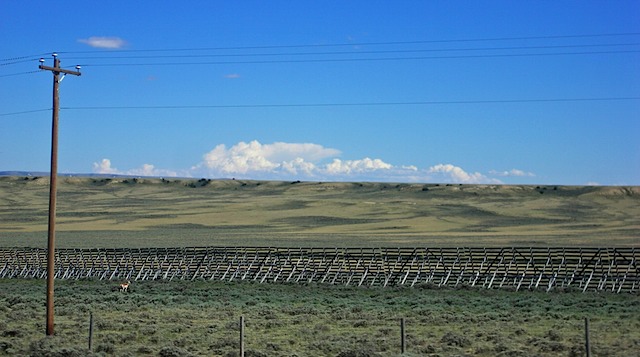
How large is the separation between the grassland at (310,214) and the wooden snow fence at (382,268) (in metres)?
20.7

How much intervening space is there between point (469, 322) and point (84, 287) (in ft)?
75.0

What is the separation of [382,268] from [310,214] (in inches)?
2772

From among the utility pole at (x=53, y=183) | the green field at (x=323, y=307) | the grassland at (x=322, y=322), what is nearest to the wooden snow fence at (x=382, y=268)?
the green field at (x=323, y=307)

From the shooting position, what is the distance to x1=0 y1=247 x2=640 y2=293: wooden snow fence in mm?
36469

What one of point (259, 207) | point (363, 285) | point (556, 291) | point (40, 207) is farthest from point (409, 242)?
point (40, 207)

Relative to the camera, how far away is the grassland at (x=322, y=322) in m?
20.6

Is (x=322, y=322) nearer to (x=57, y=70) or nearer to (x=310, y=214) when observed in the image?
(x=57, y=70)

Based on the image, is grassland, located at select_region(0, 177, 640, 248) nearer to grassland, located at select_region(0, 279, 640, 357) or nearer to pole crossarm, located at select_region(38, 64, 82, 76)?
grassland, located at select_region(0, 279, 640, 357)

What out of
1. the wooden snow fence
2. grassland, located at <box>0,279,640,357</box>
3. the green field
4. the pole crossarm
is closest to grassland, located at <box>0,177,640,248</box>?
the green field

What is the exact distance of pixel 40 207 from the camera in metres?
130

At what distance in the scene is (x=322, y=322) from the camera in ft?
86.9

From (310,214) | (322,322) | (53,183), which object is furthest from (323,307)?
(310,214)

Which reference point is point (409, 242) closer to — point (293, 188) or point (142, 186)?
point (293, 188)

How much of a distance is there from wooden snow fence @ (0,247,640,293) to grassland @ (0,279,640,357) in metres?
2.21
